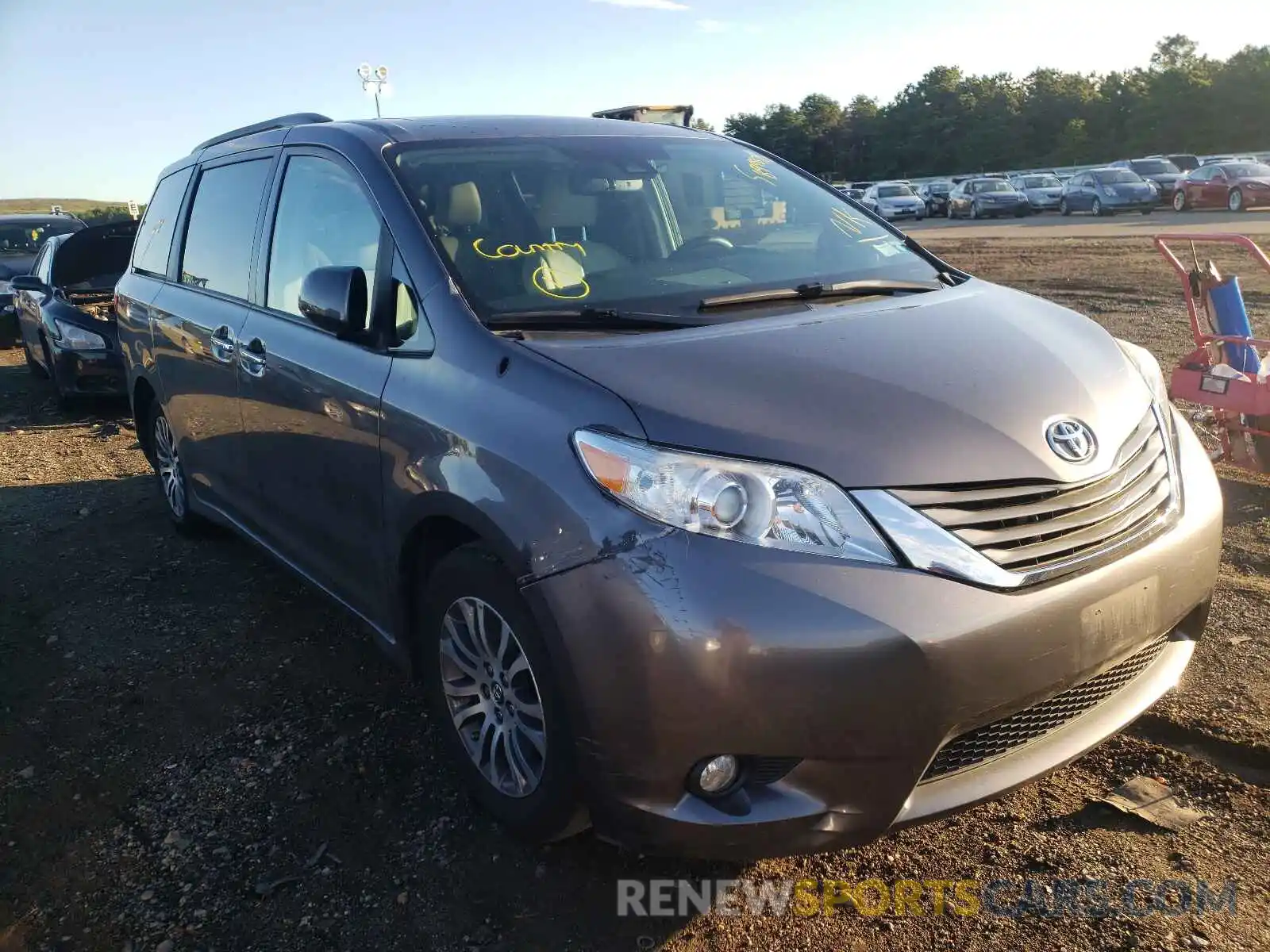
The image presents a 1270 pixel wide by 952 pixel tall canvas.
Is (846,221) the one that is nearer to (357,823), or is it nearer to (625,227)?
(625,227)

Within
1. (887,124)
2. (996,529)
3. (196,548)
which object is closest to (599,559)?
(996,529)

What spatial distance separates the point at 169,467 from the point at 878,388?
429 cm

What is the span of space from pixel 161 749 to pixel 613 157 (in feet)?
8.33

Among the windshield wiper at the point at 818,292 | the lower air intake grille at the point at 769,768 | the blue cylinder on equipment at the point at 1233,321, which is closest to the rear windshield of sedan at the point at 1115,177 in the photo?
→ the blue cylinder on equipment at the point at 1233,321

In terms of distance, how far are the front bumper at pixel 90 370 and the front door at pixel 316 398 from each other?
5614mm

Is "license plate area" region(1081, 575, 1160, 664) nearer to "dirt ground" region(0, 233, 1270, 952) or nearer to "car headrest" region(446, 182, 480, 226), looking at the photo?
"dirt ground" region(0, 233, 1270, 952)

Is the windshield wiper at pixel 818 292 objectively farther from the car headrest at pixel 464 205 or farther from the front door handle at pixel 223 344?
the front door handle at pixel 223 344

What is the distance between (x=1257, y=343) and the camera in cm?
473

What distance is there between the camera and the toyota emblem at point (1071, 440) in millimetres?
2266

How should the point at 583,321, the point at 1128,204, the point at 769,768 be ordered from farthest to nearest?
the point at 1128,204 < the point at 583,321 < the point at 769,768

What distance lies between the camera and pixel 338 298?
2.85 metres

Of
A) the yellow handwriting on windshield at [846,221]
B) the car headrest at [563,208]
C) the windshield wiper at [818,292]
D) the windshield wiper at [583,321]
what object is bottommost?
the windshield wiper at [583,321]

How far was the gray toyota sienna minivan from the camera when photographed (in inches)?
79.4

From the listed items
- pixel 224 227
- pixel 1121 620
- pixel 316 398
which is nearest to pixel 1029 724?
pixel 1121 620
